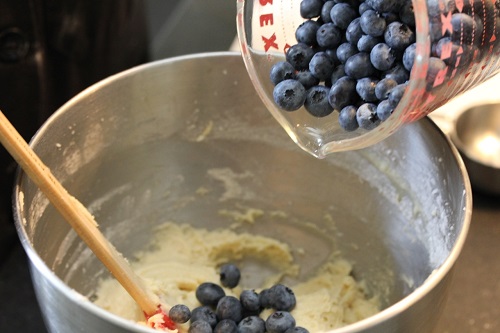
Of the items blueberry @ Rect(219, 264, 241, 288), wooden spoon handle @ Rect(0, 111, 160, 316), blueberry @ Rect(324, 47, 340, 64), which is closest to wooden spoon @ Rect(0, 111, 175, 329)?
wooden spoon handle @ Rect(0, 111, 160, 316)

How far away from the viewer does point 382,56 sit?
65 cm

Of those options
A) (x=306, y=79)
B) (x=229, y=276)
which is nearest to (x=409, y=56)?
(x=306, y=79)

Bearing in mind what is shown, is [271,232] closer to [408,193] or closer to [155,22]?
[408,193]

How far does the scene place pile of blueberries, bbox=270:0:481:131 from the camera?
645 millimetres

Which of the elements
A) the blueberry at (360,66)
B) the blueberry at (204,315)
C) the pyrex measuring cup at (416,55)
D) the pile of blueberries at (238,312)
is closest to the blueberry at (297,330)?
the pile of blueberries at (238,312)

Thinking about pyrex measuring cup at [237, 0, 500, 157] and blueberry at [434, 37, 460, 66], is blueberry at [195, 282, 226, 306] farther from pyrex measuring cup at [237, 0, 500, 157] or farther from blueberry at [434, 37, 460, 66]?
blueberry at [434, 37, 460, 66]

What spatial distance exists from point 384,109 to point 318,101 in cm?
9

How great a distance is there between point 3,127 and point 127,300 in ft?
1.14

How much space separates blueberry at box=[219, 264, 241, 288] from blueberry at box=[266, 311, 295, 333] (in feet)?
0.44

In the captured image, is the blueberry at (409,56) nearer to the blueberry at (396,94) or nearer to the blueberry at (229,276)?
the blueberry at (396,94)

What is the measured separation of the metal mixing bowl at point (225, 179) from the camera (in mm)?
791

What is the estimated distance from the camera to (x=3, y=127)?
64 centimetres

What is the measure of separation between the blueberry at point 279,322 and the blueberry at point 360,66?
327 millimetres

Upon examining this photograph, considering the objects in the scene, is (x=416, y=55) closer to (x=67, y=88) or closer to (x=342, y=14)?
(x=342, y=14)
